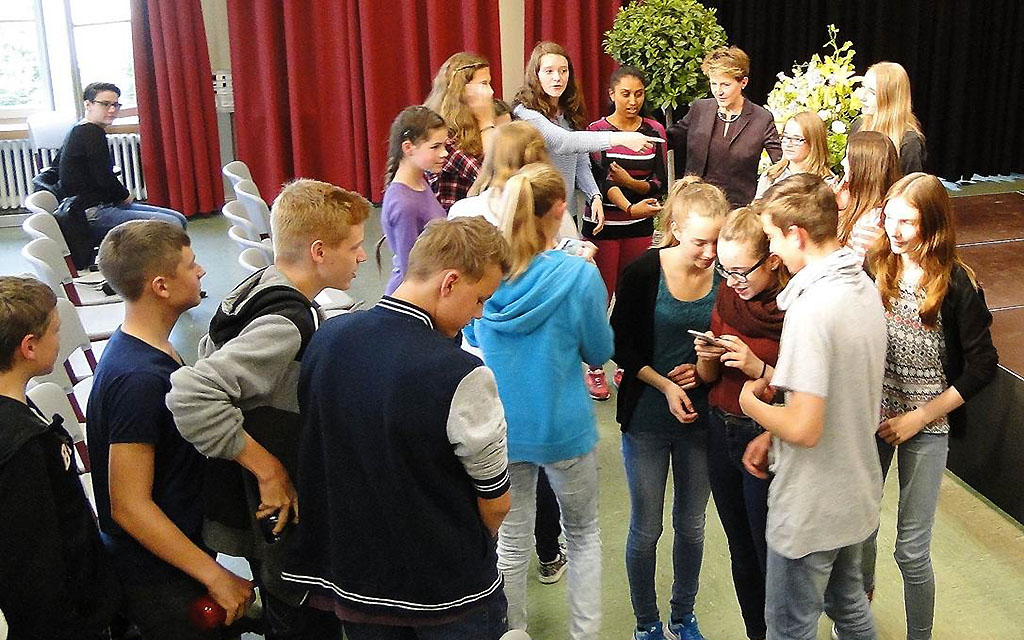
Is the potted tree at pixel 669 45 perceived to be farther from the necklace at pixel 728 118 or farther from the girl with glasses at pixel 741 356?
the girl with glasses at pixel 741 356

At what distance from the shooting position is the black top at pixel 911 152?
379cm

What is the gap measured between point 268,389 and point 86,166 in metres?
3.72

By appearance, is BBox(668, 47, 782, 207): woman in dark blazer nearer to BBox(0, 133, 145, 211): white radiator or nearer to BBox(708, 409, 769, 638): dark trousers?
BBox(708, 409, 769, 638): dark trousers

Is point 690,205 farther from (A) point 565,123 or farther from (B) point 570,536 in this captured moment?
(A) point 565,123

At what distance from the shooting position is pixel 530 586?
3.24 meters

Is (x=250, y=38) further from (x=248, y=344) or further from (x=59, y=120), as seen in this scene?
(x=248, y=344)

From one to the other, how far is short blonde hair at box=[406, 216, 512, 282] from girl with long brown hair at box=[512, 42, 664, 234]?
229 centimetres

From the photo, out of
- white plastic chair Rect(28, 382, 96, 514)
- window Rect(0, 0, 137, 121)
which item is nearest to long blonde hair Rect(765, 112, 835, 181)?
white plastic chair Rect(28, 382, 96, 514)

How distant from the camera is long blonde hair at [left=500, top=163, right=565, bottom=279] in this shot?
2.41 meters

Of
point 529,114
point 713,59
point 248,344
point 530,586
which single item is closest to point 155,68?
point 529,114

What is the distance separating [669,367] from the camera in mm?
2627

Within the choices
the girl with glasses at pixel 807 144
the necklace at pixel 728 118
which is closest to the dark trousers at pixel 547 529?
the girl with glasses at pixel 807 144

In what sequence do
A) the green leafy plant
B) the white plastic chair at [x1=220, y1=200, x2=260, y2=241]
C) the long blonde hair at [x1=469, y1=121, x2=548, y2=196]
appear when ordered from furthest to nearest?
the green leafy plant → the white plastic chair at [x1=220, y1=200, x2=260, y2=241] → the long blonde hair at [x1=469, y1=121, x2=548, y2=196]

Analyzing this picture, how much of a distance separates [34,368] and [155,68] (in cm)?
568
